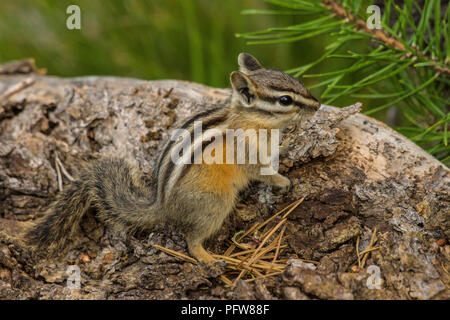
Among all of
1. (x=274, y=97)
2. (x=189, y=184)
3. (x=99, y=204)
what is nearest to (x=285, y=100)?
(x=274, y=97)

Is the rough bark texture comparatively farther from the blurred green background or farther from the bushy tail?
the blurred green background

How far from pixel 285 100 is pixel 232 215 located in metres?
0.65

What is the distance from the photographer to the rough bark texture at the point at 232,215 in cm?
187

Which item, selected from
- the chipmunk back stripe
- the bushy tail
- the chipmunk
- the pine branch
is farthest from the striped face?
the bushy tail

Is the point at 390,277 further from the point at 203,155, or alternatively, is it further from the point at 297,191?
the point at 203,155

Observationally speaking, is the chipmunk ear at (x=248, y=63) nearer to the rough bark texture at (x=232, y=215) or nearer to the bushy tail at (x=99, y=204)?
the rough bark texture at (x=232, y=215)

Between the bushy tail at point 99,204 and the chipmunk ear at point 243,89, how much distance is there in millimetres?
688

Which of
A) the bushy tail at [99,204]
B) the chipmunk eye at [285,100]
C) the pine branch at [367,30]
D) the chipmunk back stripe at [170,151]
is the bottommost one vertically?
the bushy tail at [99,204]

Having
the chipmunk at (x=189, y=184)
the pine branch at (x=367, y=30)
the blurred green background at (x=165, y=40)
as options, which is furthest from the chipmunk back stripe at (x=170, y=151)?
the blurred green background at (x=165, y=40)

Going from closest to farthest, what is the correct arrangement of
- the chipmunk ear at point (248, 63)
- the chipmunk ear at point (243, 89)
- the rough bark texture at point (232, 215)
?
1. the rough bark texture at point (232, 215)
2. the chipmunk ear at point (243, 89)
3. the chipmunk ear at point (248, 63)

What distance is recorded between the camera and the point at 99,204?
244cm

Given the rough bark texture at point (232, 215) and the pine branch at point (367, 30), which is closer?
the rough bark texture at point (232, 215)

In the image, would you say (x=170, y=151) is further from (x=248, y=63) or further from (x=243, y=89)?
(x=248, y=63)

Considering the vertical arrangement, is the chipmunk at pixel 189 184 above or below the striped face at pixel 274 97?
below
